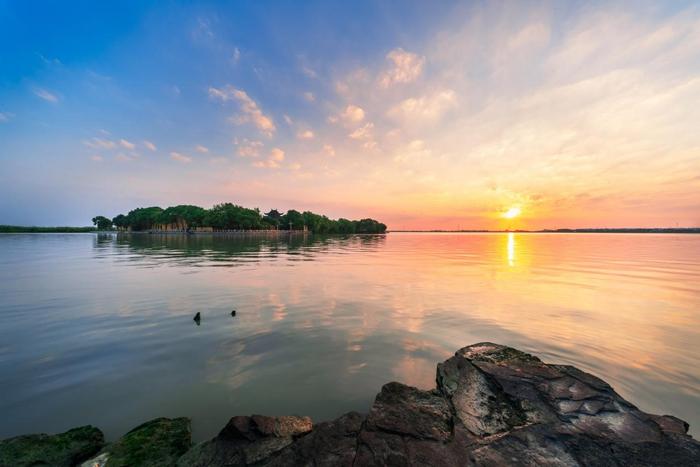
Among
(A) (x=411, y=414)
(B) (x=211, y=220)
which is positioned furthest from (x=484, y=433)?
(B) (x=211, y=220)

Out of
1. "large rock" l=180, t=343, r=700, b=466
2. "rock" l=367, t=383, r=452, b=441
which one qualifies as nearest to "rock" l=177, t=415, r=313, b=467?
"large rock" l=180, t=343, r=700, b=466

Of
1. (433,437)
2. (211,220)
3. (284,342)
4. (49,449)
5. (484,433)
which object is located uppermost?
(211,220)

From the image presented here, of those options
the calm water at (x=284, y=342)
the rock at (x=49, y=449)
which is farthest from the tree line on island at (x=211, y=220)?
the rock at (x=49, y=449)

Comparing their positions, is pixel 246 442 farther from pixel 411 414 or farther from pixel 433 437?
pixel 433 437

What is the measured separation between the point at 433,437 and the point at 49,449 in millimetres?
5131

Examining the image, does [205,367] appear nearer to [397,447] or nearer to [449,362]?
[397,447]

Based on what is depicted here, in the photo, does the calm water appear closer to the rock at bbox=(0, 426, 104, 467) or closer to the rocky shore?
the rock at bbox=(0, 426, 104, 467)

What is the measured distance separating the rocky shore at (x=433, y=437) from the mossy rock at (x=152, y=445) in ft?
0.04

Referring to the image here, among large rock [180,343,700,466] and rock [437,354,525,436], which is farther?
rock [437,354,525,436]

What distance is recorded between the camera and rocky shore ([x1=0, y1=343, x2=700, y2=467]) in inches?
132

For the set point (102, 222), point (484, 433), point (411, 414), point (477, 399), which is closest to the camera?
point (484, 433)

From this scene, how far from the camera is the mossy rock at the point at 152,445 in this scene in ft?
12.3

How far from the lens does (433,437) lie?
3.74 m

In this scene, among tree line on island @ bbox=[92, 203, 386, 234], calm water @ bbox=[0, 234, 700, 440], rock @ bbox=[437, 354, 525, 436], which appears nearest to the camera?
rock @ bbox=[437, 354, 525, 436]
